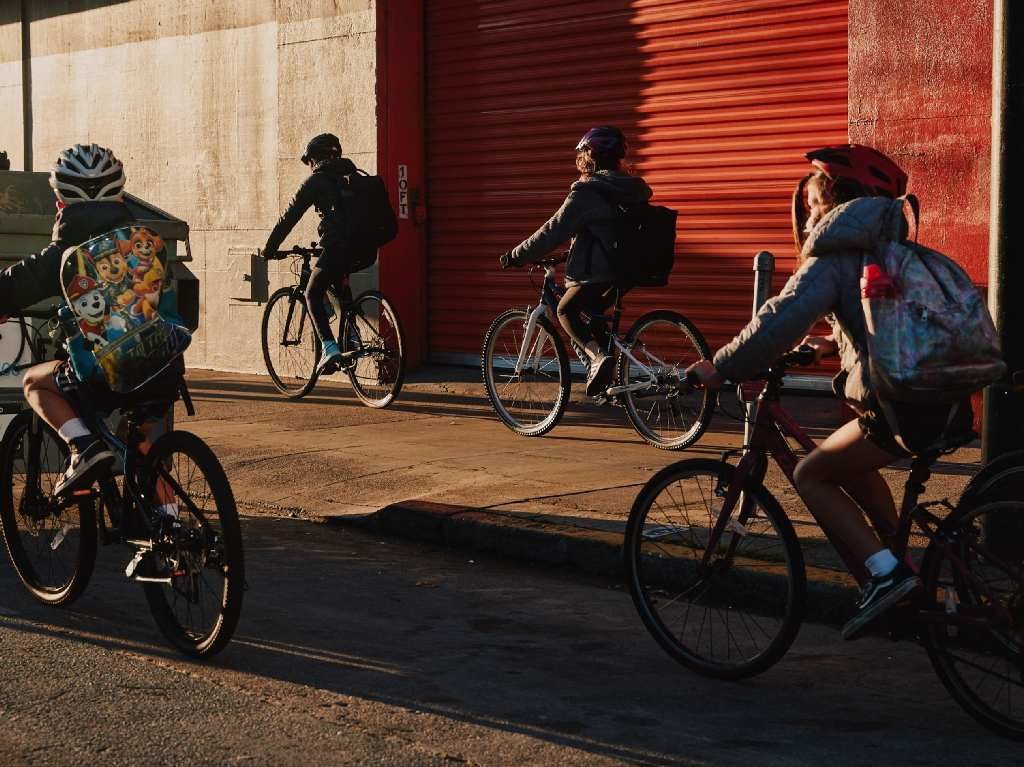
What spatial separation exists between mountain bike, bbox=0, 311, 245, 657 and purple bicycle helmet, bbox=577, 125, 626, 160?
4.18m

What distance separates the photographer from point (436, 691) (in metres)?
5.21

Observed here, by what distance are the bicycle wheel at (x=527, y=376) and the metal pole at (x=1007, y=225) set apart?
157 inches

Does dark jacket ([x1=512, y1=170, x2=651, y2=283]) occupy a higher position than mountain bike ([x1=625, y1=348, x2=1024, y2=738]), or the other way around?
dark jacket ([x1=512, y1=170, x2=651, y2=283])

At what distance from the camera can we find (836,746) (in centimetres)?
467

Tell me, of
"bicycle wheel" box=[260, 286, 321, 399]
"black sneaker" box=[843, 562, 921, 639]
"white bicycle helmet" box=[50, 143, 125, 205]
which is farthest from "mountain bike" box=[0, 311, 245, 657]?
"bicycle wheel" box=[260, 286, 321, 399]

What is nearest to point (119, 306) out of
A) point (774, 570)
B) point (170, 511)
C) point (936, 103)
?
point (170, 511)

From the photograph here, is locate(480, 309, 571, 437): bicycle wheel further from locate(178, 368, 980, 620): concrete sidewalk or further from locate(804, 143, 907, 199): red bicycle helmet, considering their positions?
locate(804, 143, 907, 199): red bicycle helmet

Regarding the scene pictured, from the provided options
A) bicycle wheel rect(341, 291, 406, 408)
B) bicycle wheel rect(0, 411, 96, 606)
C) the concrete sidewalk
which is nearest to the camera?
bicycle wheel rect(0, 411, 96, 606)

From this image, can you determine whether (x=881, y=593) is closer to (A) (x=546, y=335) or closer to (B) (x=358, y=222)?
(A) (x=546, y=335)

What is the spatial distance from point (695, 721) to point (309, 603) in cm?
204

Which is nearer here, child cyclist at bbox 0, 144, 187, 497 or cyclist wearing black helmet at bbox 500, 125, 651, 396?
child cyclist at bbox 0, 144, 187, 497

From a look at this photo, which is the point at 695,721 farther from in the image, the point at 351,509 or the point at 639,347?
the point at 639,347

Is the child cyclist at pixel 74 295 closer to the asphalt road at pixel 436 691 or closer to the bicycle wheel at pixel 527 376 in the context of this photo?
the asphalt road at pixel 436 691

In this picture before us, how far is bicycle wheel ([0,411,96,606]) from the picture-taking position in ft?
20.1
